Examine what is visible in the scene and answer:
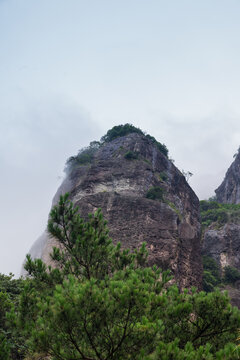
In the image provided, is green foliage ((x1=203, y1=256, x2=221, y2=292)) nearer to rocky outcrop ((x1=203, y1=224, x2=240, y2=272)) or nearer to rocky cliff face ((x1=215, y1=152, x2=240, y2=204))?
rocky outcrop ((x1=203, y1=224, x2=240, y2=272))

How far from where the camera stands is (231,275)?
974 inches

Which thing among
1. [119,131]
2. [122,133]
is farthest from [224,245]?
[119,131]

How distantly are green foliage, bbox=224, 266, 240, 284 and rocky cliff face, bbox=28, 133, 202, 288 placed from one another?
3.93 metres

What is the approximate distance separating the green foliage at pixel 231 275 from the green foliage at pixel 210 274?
631 millimetres

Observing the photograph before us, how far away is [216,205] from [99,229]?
114ft

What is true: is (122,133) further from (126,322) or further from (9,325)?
(126,322)

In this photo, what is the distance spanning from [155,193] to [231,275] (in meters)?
9.66

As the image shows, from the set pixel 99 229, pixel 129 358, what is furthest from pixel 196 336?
pixel 99 229

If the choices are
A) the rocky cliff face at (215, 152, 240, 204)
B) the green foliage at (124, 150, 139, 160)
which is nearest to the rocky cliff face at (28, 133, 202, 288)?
the green foliage at (124, 150, 139, 160)

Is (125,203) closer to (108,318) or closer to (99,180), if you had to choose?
(99,180)

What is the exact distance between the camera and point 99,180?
2484 cm

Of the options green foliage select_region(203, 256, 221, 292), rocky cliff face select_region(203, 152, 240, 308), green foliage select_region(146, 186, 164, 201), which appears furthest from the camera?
rocky cliff face select_region(203, 152, 240, 308)

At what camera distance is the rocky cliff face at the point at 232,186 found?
45062 millimetres

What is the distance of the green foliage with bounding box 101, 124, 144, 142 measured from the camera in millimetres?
36597
